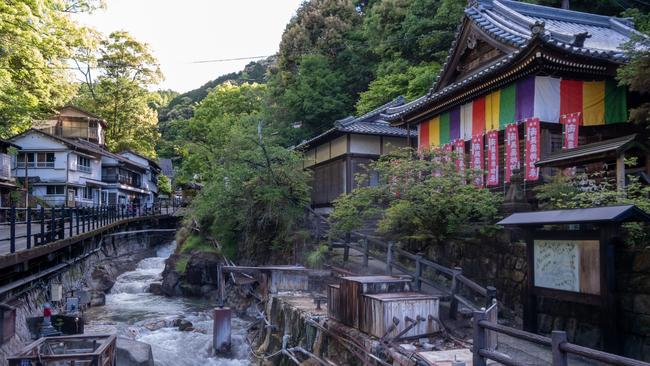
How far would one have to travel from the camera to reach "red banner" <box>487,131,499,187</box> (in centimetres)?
1695

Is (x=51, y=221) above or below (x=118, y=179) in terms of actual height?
below

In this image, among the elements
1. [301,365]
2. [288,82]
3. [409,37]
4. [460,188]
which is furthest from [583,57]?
[288,82]

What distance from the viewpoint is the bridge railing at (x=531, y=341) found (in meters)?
5.22

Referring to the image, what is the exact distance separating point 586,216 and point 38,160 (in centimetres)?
4842

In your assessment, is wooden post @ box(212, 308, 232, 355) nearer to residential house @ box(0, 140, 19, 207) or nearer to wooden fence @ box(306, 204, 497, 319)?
wooden fence @ box(306, 204, 497, 319)

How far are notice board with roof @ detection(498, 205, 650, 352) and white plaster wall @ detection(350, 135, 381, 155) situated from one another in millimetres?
16072

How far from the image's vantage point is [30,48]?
88.5 feet

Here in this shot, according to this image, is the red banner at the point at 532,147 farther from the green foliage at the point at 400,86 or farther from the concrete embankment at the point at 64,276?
the green foliage at the point at 400,86

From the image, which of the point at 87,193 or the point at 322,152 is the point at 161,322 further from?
the point at 87,193

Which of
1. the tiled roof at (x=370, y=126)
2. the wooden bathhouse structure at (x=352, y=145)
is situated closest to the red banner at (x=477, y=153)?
the wooden bathhouse structure at (x=352, y=145)

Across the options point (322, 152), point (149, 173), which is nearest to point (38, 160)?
point (149, 173)

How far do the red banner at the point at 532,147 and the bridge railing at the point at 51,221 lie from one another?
1485 cm

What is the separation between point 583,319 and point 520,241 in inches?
107

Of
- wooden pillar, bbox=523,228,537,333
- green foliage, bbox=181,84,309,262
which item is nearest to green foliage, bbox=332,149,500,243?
wooden pillar, bbox=523,228,537,333
